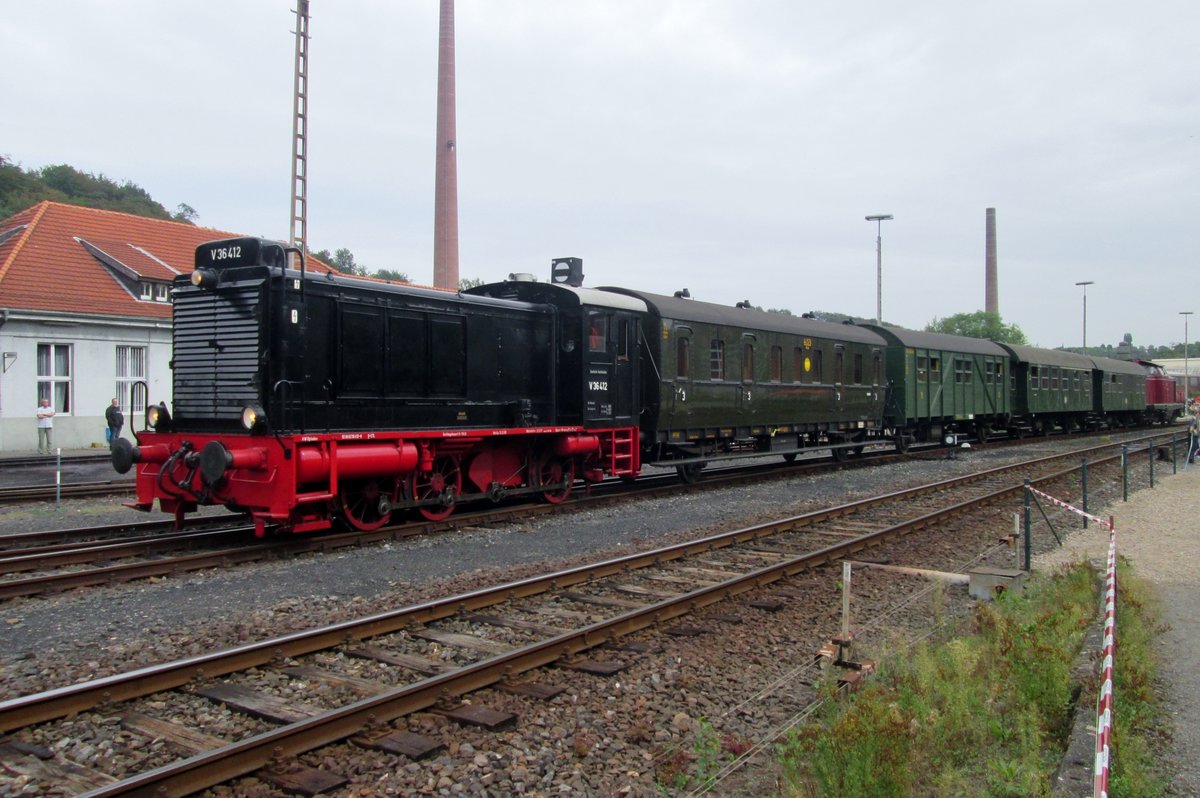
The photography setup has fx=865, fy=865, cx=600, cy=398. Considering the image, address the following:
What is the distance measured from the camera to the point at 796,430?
19391mm

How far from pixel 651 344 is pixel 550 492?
3312 millimetres

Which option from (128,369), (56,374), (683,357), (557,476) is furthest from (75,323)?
(683,357)

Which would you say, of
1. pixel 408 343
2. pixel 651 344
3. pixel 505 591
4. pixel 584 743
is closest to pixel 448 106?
pixel 651 344

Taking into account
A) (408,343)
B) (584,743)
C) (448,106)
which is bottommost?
(584,743)

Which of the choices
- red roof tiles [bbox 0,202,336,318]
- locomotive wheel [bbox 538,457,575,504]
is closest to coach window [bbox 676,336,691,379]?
locomotive wheel [bbox 538,457,575,504]

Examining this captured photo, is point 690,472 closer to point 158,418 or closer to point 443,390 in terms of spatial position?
point 443,390

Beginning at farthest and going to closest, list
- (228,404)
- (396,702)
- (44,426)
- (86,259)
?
(86,259)
(44,426)
(228,404)
(396,702)

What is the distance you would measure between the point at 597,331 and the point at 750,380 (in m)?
4.90

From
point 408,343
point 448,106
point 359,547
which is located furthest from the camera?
point 448,106

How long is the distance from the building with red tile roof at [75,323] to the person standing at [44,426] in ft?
0.77

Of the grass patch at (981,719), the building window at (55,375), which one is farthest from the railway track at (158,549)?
the building window at (55,375)

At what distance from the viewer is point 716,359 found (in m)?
16.7

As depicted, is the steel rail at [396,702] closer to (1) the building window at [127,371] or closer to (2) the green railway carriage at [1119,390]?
(1) the building window at [127,371]

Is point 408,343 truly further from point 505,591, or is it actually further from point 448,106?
point 448,106
